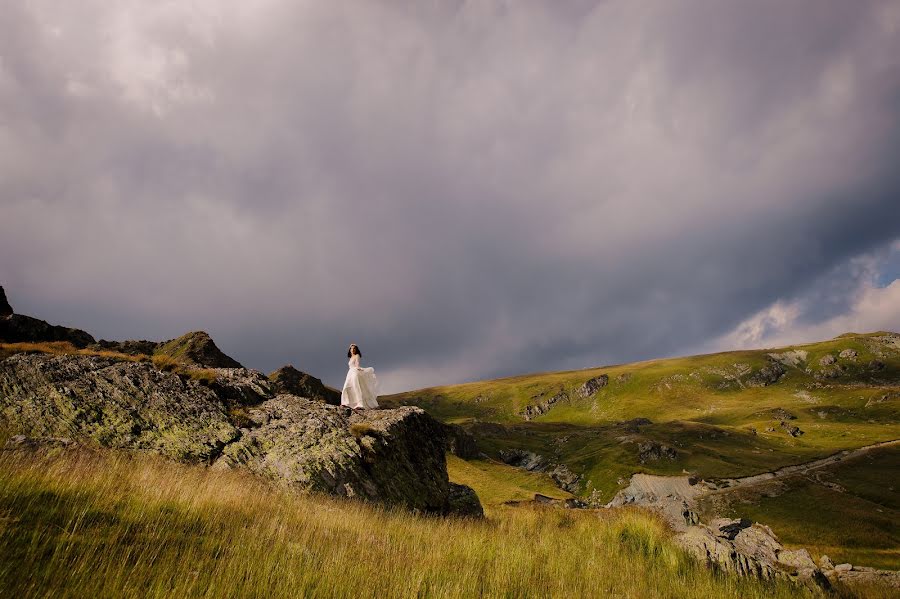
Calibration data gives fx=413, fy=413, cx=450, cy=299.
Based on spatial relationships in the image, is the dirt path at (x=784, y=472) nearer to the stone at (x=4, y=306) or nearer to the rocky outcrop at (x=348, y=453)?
the rocky outcrop at (x=348, y=453)

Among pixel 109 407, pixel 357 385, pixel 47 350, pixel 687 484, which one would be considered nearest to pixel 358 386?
pixel 357 385

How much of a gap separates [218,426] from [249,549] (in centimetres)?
990

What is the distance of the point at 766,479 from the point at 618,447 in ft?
166

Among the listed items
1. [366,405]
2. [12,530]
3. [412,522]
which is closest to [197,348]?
[366,405]

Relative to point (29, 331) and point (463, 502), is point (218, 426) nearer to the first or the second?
point (463, 502)

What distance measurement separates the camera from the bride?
2202 cm

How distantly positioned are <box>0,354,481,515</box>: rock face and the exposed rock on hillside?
12.2 metres

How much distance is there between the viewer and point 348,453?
1516 centimetres

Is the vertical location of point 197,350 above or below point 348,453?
above

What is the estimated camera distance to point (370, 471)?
15.5 metres

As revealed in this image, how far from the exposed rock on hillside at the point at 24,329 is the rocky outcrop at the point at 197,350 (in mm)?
6574

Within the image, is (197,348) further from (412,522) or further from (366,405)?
(412,522)

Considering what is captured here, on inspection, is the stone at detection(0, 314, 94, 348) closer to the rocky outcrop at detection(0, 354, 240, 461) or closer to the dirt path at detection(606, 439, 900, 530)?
the rocky outcrop at detection(0, 354, 240, 461)

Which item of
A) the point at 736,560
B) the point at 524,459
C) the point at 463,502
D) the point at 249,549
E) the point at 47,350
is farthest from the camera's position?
the point at 524,459
